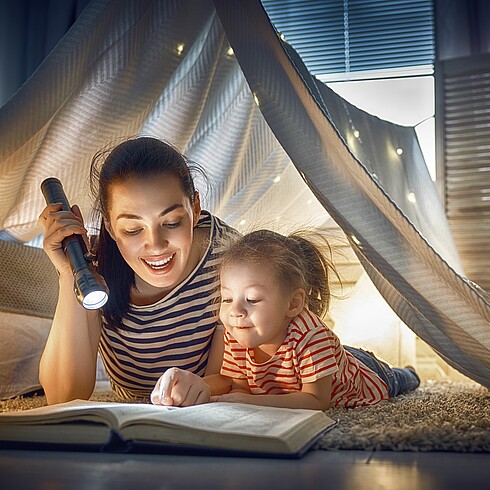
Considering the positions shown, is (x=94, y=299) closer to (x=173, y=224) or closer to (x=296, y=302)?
(x=173, y=224)

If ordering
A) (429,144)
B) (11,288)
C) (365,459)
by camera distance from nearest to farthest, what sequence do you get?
(365,459) → (11,288) → (429,144)

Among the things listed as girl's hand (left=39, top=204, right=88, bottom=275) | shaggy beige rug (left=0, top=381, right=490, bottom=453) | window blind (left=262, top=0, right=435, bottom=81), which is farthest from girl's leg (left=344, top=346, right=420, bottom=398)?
window blind (left=262, top=0, right=435, bottom=81)

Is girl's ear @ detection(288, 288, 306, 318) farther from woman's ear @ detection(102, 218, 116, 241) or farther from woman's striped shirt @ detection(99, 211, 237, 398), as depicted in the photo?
woman's ear @ detection(102, 218, 116, 241)

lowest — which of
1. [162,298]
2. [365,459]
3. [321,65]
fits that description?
[365,459]

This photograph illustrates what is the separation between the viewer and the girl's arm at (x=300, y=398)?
131 centimetres

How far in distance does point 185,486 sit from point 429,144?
7.91 feet

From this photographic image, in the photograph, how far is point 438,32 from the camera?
9.69ft

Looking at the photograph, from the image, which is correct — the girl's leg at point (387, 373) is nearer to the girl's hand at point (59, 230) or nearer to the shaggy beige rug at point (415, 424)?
the shaggy beige rug at point (415, 424)

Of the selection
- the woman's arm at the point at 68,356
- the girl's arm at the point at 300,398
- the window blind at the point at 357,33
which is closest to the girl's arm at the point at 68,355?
the woman's arm at the point at 68,356

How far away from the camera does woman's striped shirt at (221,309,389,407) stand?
1.40m

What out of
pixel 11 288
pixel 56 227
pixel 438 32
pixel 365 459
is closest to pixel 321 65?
pixel 438 32

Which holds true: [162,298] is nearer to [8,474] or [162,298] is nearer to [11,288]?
[11,288]

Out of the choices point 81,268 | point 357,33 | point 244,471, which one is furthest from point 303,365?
point 357,33

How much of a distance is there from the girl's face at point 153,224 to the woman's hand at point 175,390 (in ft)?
0.88
